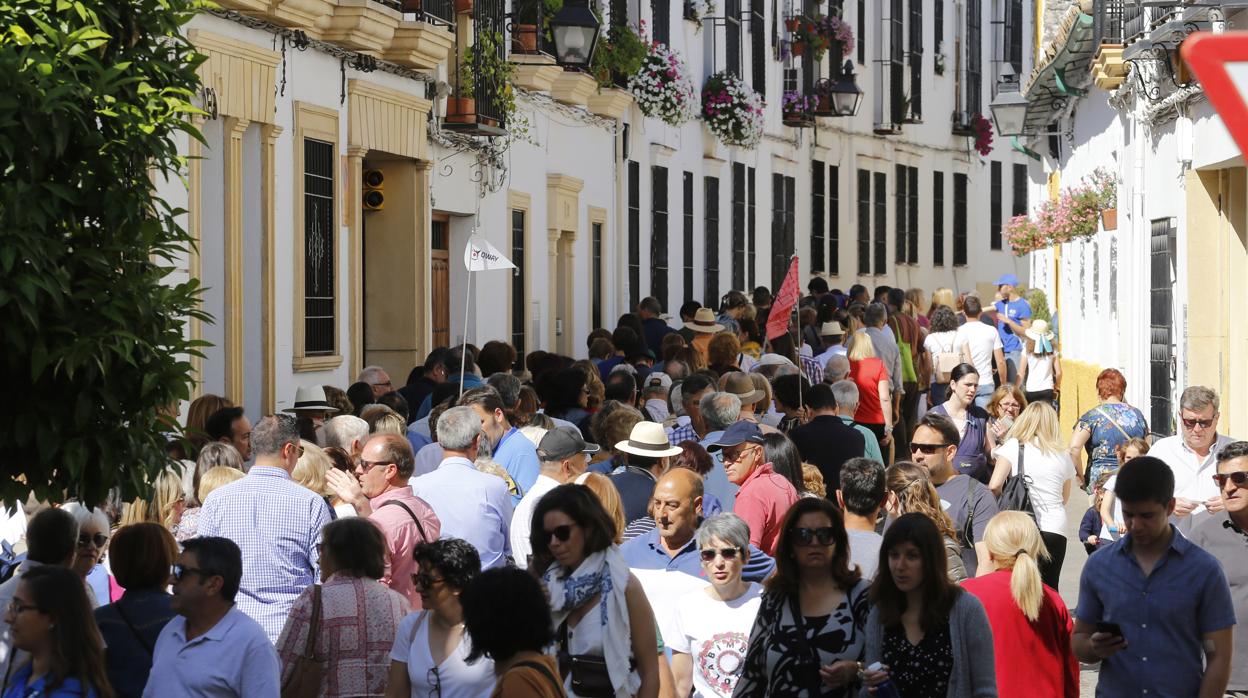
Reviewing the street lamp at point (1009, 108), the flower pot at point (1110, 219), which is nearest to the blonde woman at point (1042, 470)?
the flower pot at point (1110, 219)

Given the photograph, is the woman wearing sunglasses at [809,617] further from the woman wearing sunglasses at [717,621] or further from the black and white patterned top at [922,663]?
the woman wearing sunglasses at [717,621]

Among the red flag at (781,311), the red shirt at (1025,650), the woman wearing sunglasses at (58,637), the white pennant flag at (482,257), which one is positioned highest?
the white pennant flag at (482,257)

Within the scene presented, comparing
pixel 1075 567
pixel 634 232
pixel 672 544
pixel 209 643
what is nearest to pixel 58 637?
pixel 209 643

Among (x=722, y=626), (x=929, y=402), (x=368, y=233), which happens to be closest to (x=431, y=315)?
(x=368, y=233)

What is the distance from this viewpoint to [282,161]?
46.7 feet

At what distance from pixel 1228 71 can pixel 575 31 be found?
1702 cm

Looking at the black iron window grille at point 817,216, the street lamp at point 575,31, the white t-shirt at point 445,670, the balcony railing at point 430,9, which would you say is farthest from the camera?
the black iron window grille at point 817,216

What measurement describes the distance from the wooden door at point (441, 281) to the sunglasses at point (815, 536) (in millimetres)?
12402

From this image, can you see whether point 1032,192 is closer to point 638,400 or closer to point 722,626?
point 638,400

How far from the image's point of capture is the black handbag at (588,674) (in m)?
6.14

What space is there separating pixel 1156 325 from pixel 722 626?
34.2ft

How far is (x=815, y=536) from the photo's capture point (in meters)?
6.31

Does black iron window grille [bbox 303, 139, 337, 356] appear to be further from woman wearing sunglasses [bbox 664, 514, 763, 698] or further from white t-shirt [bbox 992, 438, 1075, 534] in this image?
woman wearing sunglasses [bbox 664, 514, 763, 698]

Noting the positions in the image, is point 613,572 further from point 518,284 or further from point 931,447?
point 518,284
